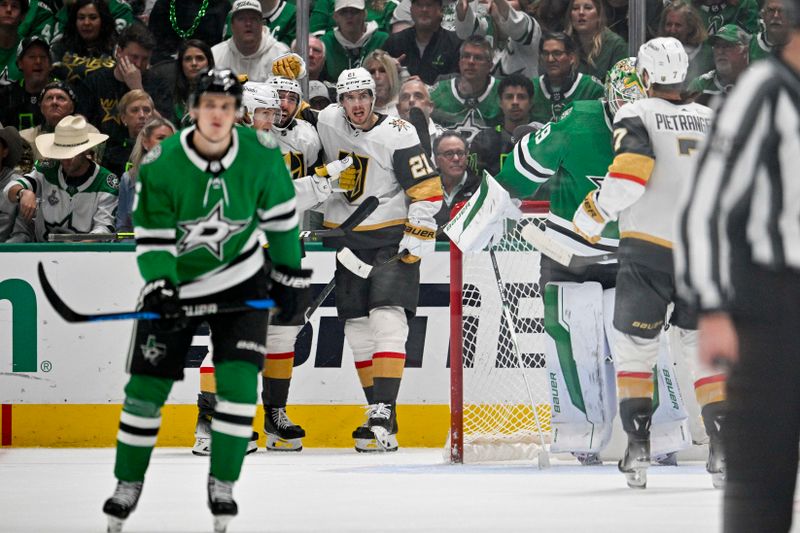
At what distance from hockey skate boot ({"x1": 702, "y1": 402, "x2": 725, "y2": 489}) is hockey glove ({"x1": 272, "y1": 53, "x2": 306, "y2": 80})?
2.85 m

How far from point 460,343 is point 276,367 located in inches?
40.7

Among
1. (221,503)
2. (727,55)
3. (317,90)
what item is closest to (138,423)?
(221,503)

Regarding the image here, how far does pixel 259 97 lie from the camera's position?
280 inches

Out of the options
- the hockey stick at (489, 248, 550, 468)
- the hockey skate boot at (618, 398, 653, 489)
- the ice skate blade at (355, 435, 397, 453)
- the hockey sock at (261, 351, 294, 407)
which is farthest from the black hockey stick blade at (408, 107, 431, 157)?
the hockey skate boot at (618, 398, 653, 489)

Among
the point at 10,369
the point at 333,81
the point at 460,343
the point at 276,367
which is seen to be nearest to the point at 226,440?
the point at 460,343

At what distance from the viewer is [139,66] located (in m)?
8.30

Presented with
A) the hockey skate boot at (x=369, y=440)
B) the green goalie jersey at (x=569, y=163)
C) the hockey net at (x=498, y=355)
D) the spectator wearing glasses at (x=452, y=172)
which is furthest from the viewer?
the spectator wearing glasses at (x=452, y=172)

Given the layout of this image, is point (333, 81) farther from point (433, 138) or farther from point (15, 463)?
point (15, 463)

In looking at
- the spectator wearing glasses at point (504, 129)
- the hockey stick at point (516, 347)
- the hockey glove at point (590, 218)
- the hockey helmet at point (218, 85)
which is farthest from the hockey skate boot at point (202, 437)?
the hockey helmet at point (218, 85)

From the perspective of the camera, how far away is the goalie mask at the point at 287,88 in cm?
732

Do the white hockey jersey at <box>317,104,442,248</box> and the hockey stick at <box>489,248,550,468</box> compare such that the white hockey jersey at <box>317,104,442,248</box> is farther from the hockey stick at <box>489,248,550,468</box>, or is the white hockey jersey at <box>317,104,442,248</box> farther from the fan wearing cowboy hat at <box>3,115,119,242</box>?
the fan wearing cowboy hat at <box>3,115,119,242</box>

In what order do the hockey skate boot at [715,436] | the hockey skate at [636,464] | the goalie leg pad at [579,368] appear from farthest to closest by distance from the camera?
the goalie leg pad at [579,368] < the hockey skate boot at [715,436] < the hockey skate at [636,464]

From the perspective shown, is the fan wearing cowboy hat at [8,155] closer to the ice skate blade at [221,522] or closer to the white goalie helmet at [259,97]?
the white goalie helmet at [259,97]

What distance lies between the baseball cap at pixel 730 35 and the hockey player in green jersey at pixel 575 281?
5.97 feet
